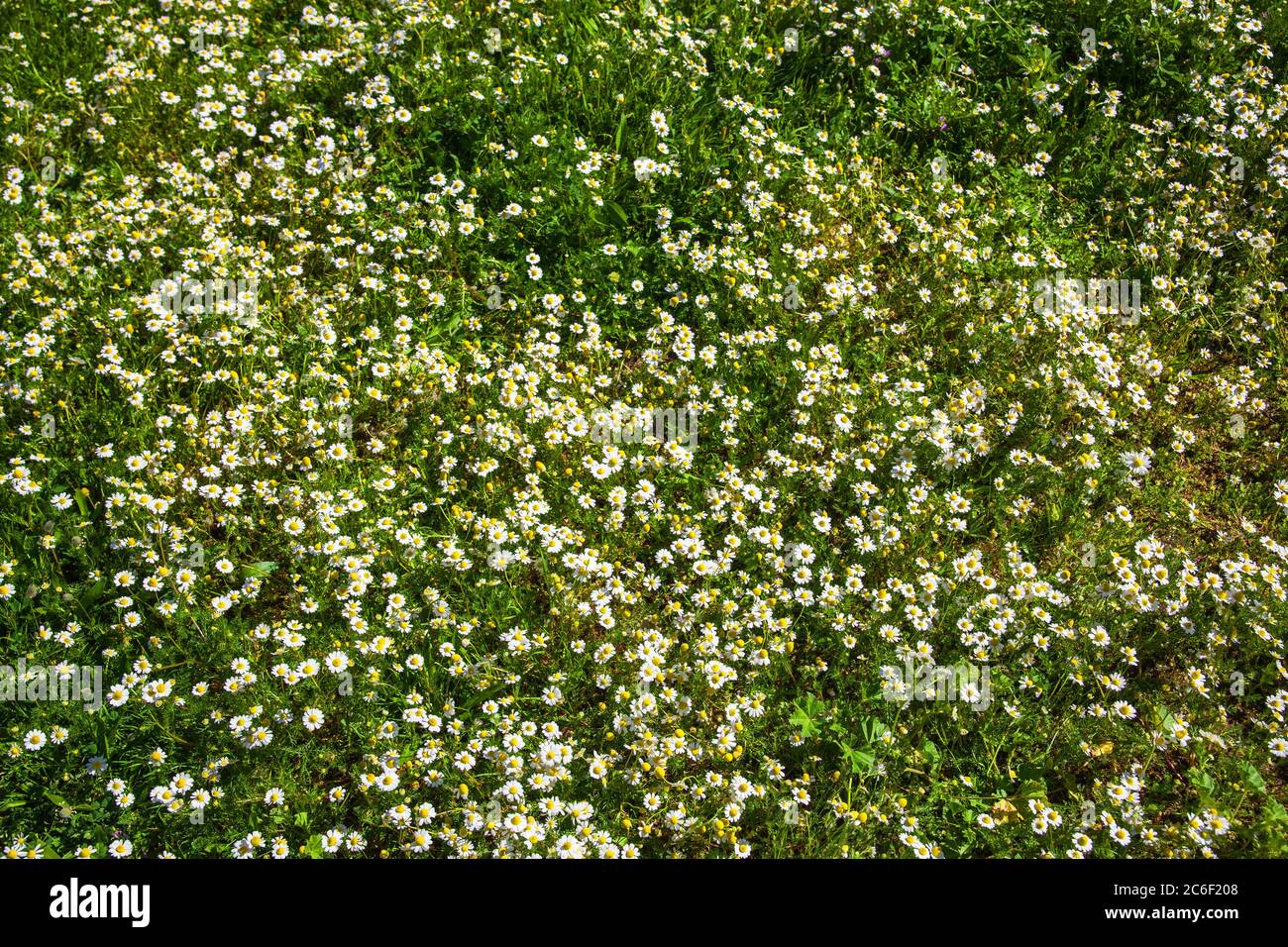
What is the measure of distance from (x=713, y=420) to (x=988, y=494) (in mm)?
1484

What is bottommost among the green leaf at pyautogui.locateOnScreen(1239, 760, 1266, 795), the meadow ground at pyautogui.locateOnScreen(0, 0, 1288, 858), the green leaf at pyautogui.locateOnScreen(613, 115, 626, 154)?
the green leaf at pyautogui.locateOnScreen(1239, 760, 1266, 795)

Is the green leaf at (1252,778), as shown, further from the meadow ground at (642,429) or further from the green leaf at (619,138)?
the green leaf at (619,138)

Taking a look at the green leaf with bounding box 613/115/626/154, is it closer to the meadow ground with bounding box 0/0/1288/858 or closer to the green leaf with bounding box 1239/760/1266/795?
the meadow ground with bounding box 0/0/1288/858

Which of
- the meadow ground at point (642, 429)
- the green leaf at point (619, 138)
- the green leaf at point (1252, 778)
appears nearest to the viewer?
the meadow ground at point (642, 429)

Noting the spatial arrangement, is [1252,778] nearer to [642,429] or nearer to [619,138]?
[642,429]

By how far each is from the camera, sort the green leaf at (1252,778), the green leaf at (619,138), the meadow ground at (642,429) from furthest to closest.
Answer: the green leaf at (619,138) < the green leaf at (1252,778) < the meadow ground at (642,429)

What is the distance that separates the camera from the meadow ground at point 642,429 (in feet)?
12.9

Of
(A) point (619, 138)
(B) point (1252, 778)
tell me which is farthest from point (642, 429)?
(B) point (1252, 778)

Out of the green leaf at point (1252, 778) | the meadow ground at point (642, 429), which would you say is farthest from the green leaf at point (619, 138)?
the green leaf at point (1252, 778)

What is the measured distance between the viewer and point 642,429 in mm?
5090

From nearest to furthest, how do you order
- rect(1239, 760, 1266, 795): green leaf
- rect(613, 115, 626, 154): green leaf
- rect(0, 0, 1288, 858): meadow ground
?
1. rect(0, 0, 1288, 858): meadow ground
2. rect(1239, 760, 1266, 795): green leaf
3. rect(613, 115, 626, 154): green leaf

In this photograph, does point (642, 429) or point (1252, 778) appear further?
point (642, 429)

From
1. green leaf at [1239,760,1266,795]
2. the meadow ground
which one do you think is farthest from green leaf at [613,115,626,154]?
green leaf at [1239,760,1266,795]

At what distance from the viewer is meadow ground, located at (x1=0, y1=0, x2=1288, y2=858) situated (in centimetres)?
393
